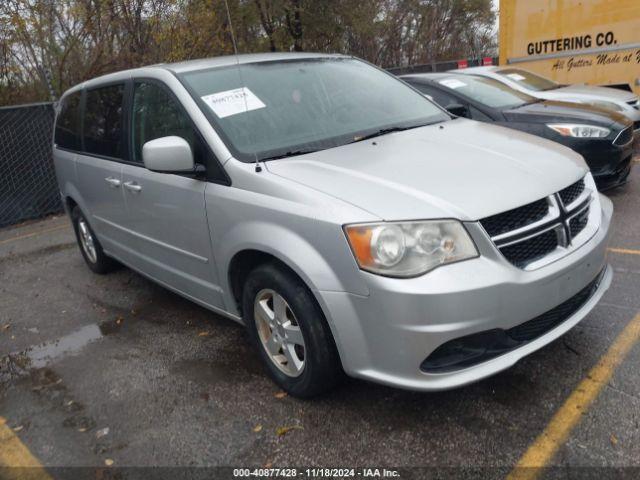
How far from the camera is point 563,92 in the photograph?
24.1ft

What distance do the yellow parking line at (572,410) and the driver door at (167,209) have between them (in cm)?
185

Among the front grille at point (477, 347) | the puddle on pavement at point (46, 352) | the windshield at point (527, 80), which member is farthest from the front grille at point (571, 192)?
the windshield at point (527, 80)

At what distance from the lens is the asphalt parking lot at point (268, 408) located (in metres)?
2.48

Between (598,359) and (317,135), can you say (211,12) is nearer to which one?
(317,135)

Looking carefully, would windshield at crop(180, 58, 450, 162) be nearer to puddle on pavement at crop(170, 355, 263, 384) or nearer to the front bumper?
the front bumper

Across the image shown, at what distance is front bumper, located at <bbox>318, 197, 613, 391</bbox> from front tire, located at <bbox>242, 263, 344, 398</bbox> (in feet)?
0.45

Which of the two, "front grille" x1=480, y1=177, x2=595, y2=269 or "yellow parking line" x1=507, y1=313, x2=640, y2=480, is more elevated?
"front grille" x1=480, y1=177, x2=595, y2=269

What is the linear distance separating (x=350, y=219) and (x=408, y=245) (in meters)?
0.27

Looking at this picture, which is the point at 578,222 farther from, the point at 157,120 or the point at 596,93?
the point at 596,93

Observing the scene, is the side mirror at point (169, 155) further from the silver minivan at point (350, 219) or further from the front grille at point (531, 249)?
the front grille at point (531, 249)

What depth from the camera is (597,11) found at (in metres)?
9.20

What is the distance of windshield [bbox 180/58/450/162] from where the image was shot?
10.3 feet

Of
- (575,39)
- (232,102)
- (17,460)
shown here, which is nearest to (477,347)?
(232,102)

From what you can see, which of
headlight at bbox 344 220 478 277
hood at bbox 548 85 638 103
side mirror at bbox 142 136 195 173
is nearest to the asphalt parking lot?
headlight at bbox 344 220 478 277
